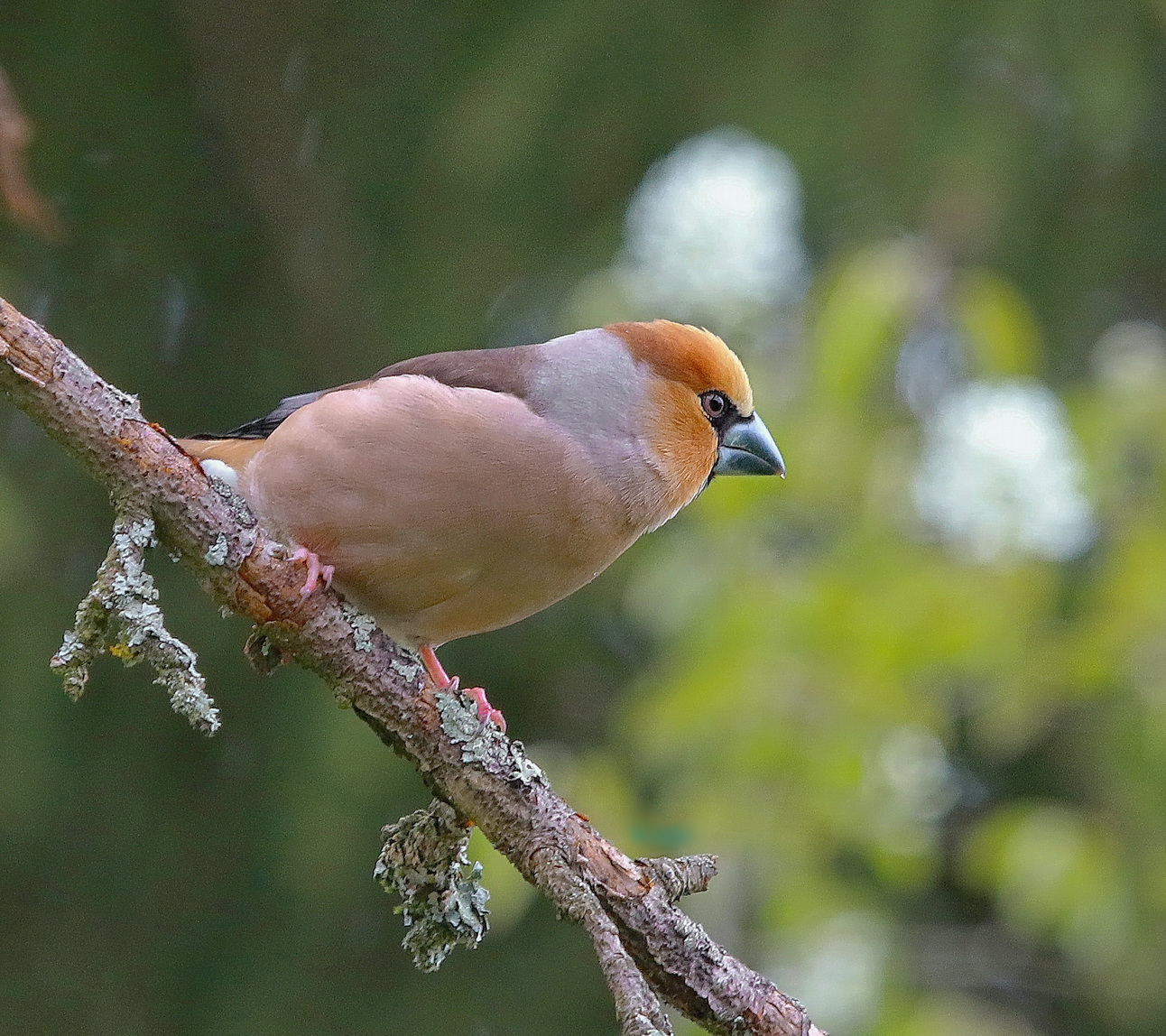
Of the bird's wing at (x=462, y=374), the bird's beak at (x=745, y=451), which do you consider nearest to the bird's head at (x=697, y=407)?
the bird's beak at (x=745, y=451)

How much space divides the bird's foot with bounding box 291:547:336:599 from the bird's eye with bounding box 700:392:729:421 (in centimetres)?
124

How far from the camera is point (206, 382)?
6543 millimetres

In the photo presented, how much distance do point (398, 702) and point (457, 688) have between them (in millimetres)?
122

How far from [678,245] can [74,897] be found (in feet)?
12.6

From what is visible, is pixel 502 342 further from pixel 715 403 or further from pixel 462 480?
pixel 462 480

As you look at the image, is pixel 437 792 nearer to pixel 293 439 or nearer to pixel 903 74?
pixel 293 439

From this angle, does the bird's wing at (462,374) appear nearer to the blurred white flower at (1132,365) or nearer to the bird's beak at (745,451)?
the bird's beak at (745,451)

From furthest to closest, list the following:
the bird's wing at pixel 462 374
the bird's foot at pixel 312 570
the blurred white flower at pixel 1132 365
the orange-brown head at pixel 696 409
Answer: the blurred white flower at pixel 1132 365
the orange-brown head at pixel 696 409
the bird's wing at pixel 462 374
the bird's foot at pixel 312 570

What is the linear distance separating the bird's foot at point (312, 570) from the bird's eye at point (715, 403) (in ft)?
4.05

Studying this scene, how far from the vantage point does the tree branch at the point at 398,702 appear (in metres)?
2.41

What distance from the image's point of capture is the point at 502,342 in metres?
6.54

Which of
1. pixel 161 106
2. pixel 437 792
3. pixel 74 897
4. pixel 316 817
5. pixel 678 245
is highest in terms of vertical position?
pixel 437 792

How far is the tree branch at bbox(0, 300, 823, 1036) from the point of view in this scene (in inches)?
94.9

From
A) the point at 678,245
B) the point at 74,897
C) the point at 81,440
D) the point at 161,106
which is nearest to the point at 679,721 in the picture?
the point at 678,245
